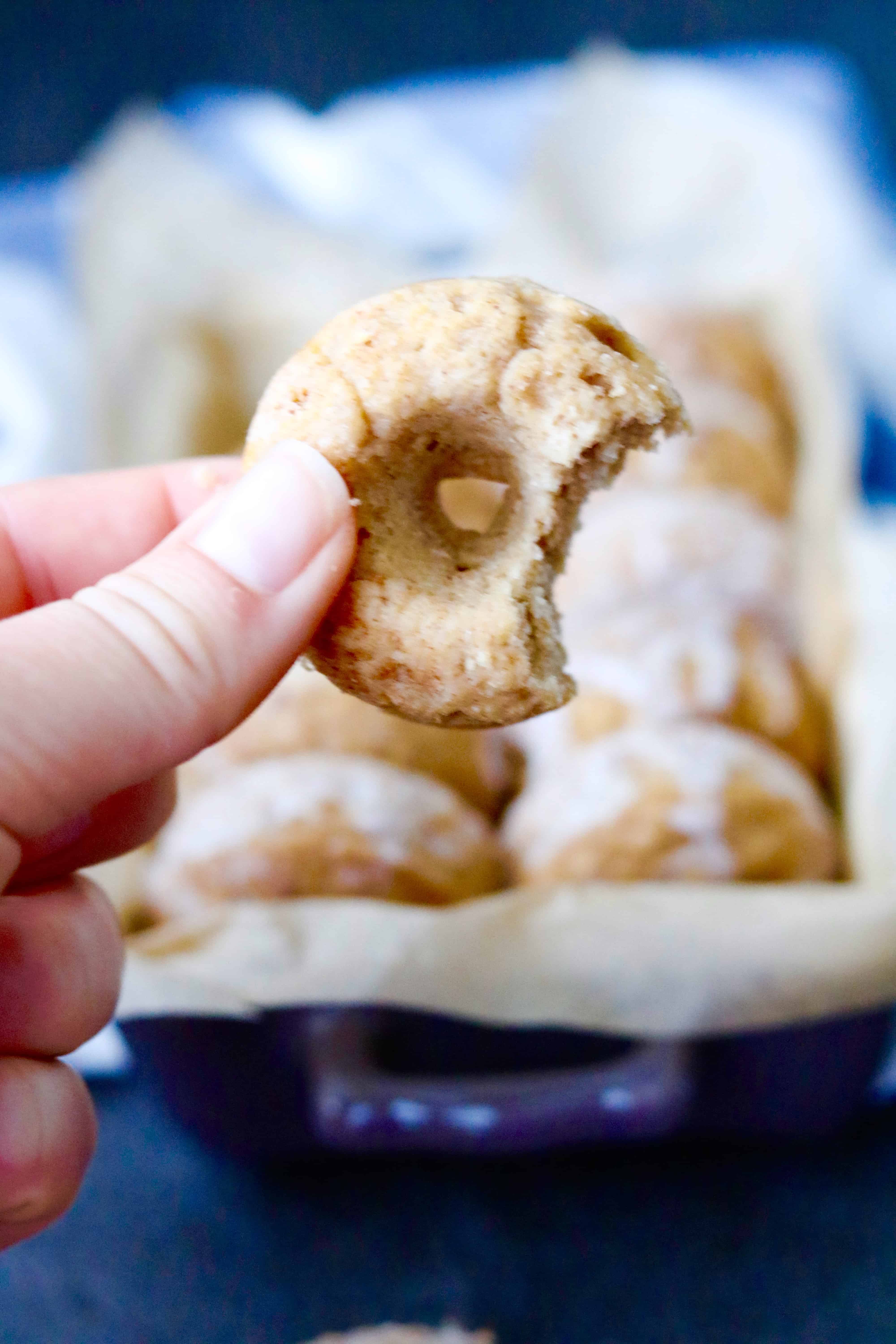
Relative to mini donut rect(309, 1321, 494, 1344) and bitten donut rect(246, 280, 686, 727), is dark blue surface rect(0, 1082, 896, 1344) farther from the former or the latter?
bitten donut rect(246, 280, 686, 727)

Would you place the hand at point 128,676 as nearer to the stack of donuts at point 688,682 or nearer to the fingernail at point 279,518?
the fingernail at point 279,518

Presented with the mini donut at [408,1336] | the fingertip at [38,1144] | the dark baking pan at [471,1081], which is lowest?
the mini donut at [408,1336]

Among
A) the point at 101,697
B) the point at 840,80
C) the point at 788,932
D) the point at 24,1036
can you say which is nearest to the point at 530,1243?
the point at 788,932

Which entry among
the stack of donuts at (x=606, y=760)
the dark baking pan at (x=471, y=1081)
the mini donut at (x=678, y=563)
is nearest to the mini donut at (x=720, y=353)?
the stack of donuts at (x=606, y=760)

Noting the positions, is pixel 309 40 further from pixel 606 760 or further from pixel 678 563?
pixel 606 760

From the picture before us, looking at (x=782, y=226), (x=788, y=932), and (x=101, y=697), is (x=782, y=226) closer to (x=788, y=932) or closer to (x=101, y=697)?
(x=788, y=932)

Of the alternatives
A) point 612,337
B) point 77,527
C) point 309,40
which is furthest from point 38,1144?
point 309,40
